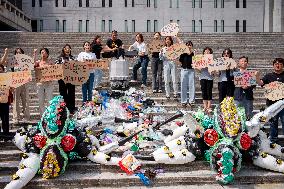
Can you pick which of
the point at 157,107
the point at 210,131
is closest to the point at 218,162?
the point at 210,131

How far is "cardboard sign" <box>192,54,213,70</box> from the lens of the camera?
9.81m

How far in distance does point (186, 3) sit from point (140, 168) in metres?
40.6

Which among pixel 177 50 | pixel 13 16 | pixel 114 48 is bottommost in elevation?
pixel 177 50

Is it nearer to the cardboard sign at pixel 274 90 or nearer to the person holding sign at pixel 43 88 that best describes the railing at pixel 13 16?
the person holding sign at pixel 43 88

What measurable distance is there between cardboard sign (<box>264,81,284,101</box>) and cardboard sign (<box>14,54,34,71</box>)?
4.86 meters

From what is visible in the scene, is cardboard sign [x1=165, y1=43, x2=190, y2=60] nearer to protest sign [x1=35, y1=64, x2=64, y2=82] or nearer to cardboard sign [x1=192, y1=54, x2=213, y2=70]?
cardboard sign [x1=192, y1=54, x2=213, y2=70]

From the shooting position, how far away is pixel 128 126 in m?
8.62

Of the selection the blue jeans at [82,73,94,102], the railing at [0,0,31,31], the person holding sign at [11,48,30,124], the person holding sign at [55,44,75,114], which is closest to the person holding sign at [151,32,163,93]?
the blue jeans at [82,73,94,102]

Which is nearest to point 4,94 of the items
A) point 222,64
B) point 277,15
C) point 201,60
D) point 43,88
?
point 43,88

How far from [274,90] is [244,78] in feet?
2.61

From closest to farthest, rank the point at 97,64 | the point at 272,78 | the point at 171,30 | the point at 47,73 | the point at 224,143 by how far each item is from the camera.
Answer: the point at 224,143 → the point at 272,78 → the point at 47,73 → the point at 97,64 → the point at 171,30

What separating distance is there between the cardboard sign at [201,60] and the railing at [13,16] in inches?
972

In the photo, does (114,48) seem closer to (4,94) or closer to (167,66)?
(167,66)

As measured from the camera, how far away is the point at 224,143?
22.2ft
